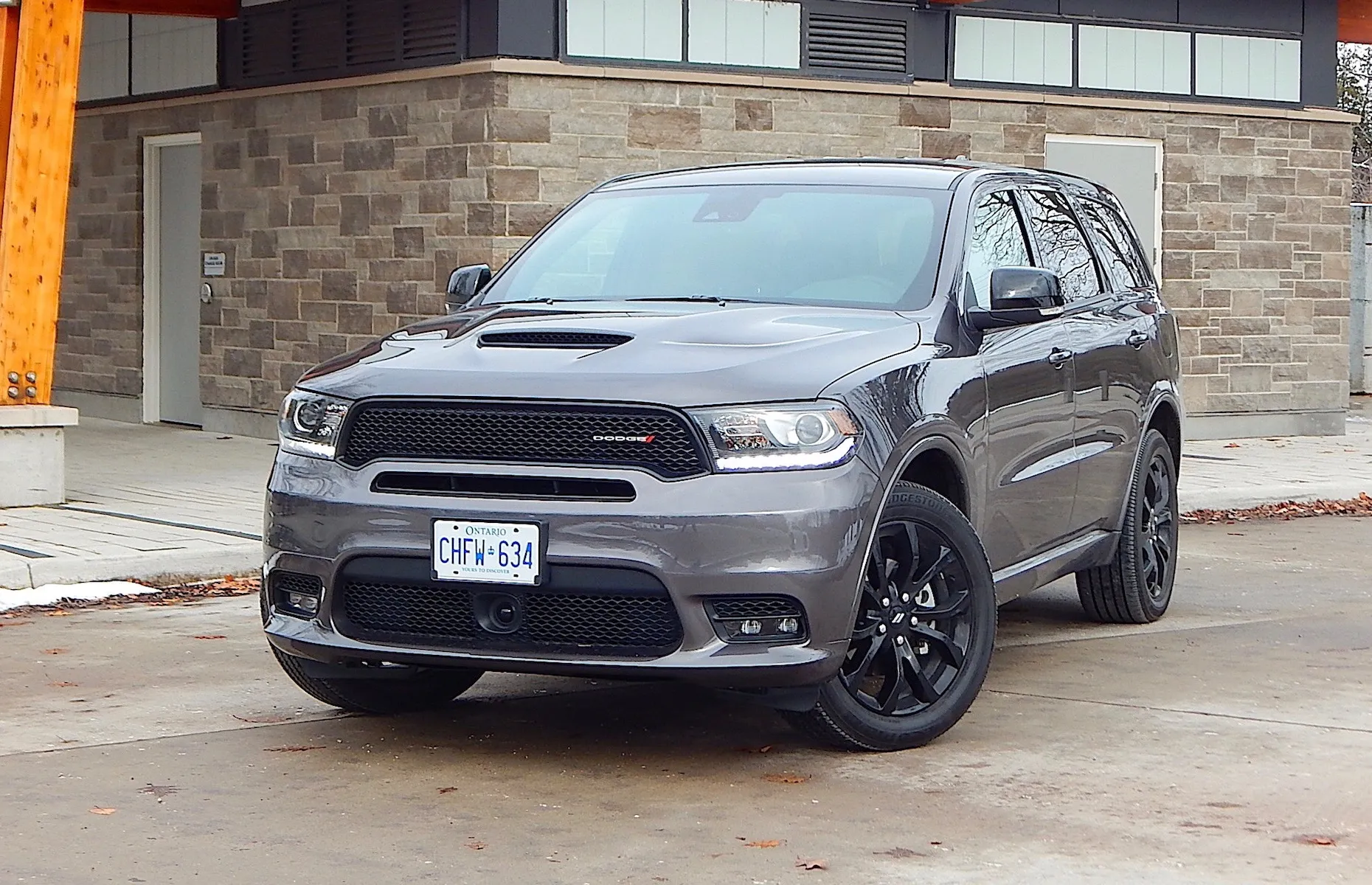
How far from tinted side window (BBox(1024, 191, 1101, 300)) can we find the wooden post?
5.93 metres

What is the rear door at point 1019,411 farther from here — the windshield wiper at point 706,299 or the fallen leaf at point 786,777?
the fallen leaf at point 786,777

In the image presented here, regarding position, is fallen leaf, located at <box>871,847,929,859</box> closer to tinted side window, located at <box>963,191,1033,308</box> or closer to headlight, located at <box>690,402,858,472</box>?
headlight, located at <box>690,402,858,472</box>

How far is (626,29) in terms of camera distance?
1509 centimetres

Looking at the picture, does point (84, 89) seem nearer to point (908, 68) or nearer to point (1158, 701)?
point (908, 68)

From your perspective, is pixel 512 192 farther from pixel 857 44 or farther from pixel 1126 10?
pixel 1126 10

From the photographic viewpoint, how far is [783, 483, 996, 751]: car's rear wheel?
19.3ft

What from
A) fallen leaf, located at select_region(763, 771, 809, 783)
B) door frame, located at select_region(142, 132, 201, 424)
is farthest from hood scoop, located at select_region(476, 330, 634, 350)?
door frame, located at select_region(142, 132, 201, 424)

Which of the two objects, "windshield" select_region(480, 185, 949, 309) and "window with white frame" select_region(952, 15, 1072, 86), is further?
"window with white frame" select_region(952, 15, 1072, 86)

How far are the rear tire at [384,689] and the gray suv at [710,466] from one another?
11 mm

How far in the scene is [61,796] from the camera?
549 cm

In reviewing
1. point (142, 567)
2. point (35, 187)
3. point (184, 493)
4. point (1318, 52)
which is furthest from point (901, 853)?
point (1318, 52)

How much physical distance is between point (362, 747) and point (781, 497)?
1579mm

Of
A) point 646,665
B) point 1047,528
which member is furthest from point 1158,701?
point 646,665

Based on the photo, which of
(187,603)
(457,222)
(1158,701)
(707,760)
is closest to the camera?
(707,760)
